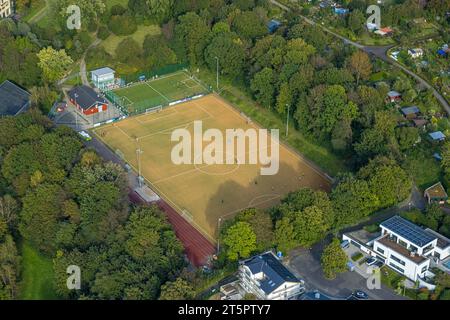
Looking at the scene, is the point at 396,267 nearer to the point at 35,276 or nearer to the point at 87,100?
the point at 35,276

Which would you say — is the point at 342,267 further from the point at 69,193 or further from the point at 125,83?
the point at 125,83

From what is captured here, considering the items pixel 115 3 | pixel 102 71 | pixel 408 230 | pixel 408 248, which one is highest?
pixel 115 3

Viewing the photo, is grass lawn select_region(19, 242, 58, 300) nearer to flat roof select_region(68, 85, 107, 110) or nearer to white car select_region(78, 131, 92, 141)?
white car select_region(78, 131, 92, 141)

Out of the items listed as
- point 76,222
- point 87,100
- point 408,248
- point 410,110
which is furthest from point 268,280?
point 87,100

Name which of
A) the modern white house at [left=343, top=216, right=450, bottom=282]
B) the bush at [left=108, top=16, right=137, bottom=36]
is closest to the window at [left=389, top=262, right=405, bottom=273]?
the modern white house at [left=343, top=216, right=450, bottom=282]

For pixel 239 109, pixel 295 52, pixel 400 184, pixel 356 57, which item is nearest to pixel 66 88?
pixel 239 109
